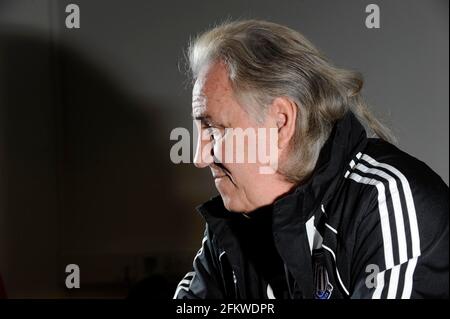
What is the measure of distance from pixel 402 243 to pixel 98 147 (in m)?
0.75

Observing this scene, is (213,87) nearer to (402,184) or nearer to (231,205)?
(231,205)

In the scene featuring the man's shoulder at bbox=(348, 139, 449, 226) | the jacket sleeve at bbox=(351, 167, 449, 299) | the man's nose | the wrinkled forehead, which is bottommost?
the jacket sleeve at bbox=(351, 167, 449, 299)

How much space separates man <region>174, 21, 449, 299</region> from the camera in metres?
0.85

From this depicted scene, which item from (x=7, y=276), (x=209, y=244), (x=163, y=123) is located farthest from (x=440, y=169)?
(x=7, y=276)

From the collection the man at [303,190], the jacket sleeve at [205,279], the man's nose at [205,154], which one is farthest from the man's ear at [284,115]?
the jacket sleeve at [205,279]

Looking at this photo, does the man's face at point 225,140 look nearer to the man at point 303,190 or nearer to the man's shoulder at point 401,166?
the man at point 303,190

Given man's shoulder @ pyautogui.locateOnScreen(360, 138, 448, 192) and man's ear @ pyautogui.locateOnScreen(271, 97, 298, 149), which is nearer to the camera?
man's shoulder @ pyautogui.locateOnScreen(360, 138, 448, 192)

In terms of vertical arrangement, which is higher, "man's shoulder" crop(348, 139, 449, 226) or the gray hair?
the gray hair

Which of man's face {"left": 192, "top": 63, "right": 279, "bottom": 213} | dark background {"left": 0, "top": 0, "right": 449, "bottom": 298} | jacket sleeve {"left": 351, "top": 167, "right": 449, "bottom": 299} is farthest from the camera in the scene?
dark background {"left": 0, "top": 0, "right": 449, "bottom": 298}

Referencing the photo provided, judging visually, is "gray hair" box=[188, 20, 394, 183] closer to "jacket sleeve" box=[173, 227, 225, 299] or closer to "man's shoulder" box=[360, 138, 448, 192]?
"man's shoulder" box=[360, 138, 448, 192]

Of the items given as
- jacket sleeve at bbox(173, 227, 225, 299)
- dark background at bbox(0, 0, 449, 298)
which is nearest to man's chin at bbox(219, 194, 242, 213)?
jacket sleeve at bbox(173, 227, 225, 299)

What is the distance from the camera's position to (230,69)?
3.34ft

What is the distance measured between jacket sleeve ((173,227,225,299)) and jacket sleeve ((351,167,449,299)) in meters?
0.29

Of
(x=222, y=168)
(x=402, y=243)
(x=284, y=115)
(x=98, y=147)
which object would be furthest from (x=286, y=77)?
(x=98, y=147)
